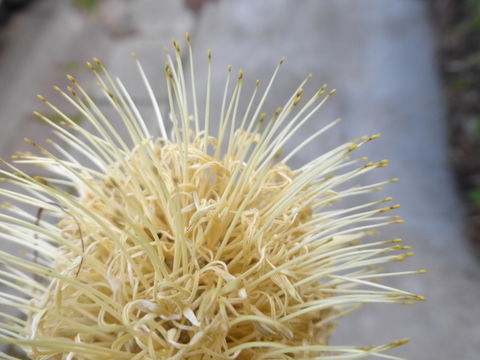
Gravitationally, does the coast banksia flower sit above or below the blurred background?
below

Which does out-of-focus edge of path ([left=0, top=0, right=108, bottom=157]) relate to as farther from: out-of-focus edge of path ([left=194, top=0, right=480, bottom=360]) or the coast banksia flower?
the coast banksia flower

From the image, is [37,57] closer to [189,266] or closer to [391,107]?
[391,107]

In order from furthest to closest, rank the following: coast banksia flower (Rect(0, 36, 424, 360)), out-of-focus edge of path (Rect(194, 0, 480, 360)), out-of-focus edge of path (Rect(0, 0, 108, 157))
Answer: out-of-focus edge of path (Rect(0, 0, 108, 157)), out-of-focus edge of path (Rect(194, 0, 480, 360)), coast banksia flower (Rect(0, 36, 424, 360))

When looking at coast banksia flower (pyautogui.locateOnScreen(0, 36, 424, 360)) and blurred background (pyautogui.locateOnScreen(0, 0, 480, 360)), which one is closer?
coast banksia flower (pyautogui.locateOnScreen(0, 36, 424, 360))

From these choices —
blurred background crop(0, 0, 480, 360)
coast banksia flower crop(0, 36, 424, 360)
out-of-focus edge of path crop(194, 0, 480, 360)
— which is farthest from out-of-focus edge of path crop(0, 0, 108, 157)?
coast banksia flower crop(0, 36, 424, 360)

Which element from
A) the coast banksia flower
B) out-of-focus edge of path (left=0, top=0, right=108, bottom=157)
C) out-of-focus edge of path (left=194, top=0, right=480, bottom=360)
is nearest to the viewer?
the coast banksia flower

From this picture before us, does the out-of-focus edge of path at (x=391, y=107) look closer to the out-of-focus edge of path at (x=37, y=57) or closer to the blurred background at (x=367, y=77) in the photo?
the blurred background at (x=367, y=77)

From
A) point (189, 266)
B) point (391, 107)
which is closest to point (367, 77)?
point (391, 107)
